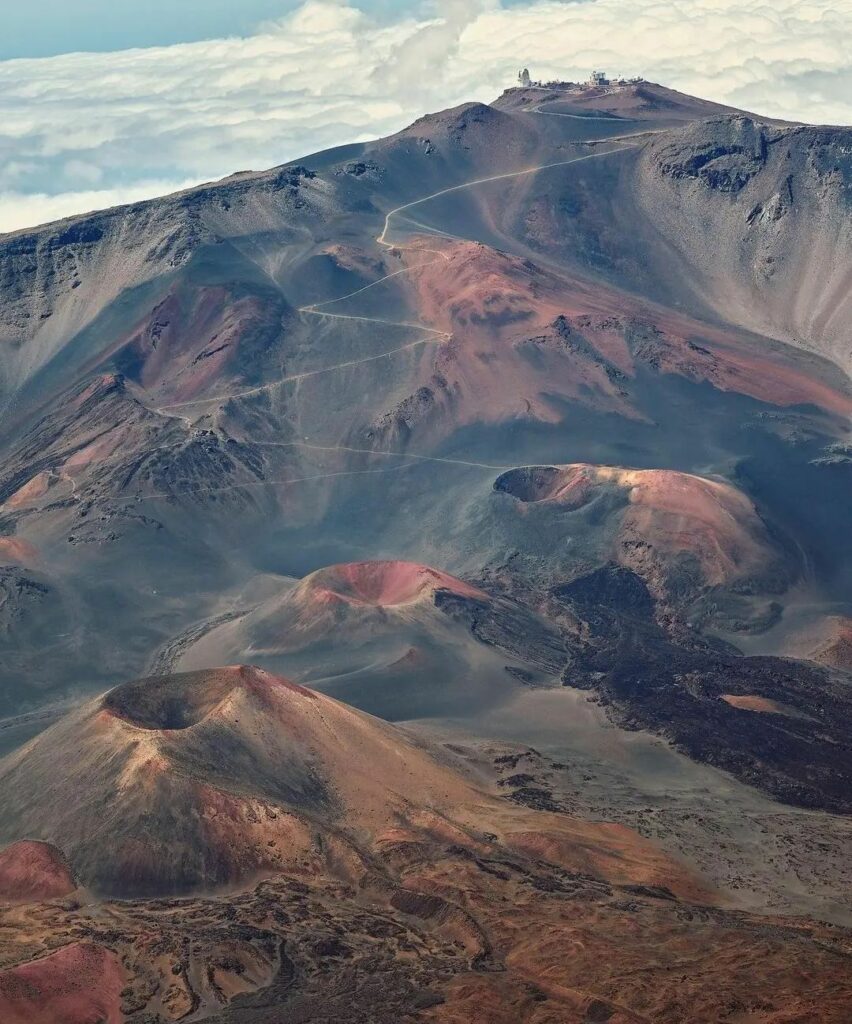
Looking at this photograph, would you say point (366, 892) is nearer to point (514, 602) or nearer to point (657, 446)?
point (514, 602)

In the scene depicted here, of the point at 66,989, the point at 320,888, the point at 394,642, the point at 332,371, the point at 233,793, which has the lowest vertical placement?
the point at 394,642

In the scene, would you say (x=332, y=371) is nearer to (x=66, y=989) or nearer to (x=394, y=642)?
(x=394, y=642)

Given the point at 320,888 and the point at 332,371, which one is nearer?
the point at 320,888

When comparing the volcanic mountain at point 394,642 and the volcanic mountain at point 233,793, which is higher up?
the volcanic mountain at point 233,793

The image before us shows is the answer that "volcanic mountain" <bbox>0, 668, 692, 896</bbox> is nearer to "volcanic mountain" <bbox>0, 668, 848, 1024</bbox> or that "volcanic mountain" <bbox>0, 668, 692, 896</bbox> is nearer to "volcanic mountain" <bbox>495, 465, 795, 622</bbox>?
"volcanic mountain" <bbox>0, 668, 848, 1024</bbox>

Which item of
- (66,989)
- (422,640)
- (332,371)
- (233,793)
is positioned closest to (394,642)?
(422,640)

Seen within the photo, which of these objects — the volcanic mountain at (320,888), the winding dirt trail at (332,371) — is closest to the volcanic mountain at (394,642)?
the volcanic mountain at (320,888)

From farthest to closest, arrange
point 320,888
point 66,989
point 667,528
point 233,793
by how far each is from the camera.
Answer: point 667,528
point 233,793
point 320,888
point 66,989

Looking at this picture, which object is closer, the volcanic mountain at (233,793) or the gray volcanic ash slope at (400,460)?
the volcanic mountain at (233,793)

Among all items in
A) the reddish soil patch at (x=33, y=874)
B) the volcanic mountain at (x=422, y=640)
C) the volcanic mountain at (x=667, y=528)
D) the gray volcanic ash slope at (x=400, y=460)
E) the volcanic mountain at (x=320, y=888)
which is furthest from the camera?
the volcanic mountain at (x=667, y=528)

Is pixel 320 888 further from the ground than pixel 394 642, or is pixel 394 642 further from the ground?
pixel 320 888

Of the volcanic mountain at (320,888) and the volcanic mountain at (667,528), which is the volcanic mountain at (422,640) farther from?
the volcanic mountain at (667,528)
